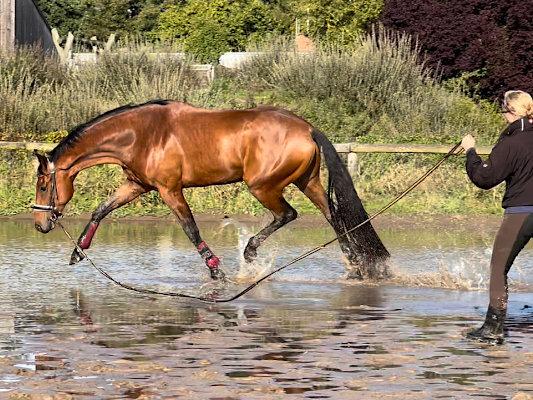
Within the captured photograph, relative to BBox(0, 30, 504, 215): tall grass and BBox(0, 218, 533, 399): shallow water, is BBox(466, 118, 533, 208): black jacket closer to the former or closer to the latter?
BBox(0, 218, 533, 399): shallow water

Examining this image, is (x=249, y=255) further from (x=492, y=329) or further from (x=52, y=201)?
(x=492, y=329)

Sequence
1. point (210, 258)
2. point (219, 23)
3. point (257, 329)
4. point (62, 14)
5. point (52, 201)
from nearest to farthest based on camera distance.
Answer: point (257, 329) < point (210, 258) < point (52, 201) < point (219, 23) < point (62, 14)

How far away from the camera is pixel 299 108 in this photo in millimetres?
24766

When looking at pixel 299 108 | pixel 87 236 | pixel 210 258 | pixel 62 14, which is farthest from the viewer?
pixel 62 14

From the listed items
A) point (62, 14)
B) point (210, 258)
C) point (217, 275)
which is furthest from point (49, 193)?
point (62, 14)

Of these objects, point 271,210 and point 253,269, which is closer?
point 271,210

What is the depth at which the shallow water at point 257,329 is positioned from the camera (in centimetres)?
750

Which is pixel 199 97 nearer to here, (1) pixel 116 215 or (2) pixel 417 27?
(1) pixel 116 215

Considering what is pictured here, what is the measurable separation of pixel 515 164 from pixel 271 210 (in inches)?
177

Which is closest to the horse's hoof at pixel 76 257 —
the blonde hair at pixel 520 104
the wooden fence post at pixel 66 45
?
the blonde hair at pixel 520 104

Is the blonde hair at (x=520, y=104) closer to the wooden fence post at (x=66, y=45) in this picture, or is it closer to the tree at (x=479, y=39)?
the tree at (x=479, y=39)

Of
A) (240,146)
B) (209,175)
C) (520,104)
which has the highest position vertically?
(520,104)

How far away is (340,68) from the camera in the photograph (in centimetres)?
2603

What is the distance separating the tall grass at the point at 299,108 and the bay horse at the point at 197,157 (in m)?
7.33
